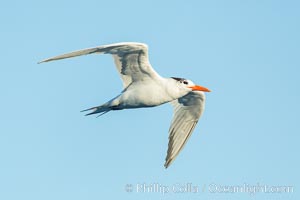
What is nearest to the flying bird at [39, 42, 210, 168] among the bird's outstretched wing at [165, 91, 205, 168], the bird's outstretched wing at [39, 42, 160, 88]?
the bird's outstretched wing at [39, 42, 160, 88]

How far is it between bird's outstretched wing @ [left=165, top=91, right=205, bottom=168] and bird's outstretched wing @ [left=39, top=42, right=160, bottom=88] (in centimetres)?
274

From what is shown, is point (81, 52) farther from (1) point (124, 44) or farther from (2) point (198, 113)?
(2) point (198, 113)

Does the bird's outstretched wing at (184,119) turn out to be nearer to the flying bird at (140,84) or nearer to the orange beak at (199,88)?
the orange beak at (199,88)

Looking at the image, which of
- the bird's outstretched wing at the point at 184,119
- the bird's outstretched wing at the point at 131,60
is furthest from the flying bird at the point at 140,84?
the bird's outstretched wing at the point at 184,119

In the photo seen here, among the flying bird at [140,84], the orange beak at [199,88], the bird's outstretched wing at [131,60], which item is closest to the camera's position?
the bird's outstretched wing at [131,60]

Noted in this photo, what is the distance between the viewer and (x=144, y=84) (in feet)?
64.3

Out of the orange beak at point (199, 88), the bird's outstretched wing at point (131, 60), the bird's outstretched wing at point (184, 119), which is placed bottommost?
the bird's outstretched wing at point (184, 119)

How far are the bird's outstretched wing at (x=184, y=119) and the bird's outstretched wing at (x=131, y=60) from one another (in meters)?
2.74

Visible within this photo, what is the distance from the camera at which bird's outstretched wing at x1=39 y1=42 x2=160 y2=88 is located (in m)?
18.2

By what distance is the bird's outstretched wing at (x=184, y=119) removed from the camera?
21.9 m

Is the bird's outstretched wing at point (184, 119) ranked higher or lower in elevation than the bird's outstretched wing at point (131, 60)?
lower

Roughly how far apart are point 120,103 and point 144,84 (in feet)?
2.88

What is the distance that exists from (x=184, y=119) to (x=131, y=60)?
3898mm

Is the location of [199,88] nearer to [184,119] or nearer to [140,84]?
[140,84]
